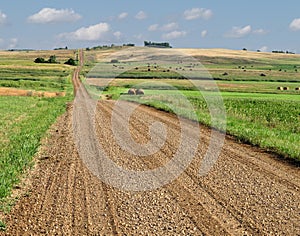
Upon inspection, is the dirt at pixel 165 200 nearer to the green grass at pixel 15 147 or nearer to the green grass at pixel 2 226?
the green grass at pixel 2 226

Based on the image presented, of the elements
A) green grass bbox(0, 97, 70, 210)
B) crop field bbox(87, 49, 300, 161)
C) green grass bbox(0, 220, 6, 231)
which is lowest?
crop field bbox(87, 49, 300, 161)

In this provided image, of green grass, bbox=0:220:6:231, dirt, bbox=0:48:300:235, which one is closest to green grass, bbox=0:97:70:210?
dirt, bbox=0:48:300:235

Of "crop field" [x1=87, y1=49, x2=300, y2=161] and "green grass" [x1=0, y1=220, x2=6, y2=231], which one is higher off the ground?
"green grass" [x1=0, y1=220, x2=6, y2=231]

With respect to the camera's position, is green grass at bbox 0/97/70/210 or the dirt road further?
green grass at bbox 0/97/70/210

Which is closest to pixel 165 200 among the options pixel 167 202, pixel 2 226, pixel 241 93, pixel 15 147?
pixel 167 202

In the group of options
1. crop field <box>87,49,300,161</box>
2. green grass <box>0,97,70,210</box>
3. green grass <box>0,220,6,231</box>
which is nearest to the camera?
green grass <box>0,220,6,231</box>

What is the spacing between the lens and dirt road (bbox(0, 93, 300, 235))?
310 inches

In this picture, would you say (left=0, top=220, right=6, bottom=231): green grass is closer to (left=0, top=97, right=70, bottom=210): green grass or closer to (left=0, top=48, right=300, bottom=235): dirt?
(left=0, top=48, right=300, bottom=235): dirt

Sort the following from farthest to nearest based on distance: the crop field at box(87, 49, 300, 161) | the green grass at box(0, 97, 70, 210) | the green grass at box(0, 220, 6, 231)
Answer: the crop field at box(87, 49, 300, 161) < the green grass at box(0, 97, 70, 210) < the green grass at box(0, 220, 6, 231)

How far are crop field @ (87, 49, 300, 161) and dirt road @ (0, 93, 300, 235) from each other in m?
3.24

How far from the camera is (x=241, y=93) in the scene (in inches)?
2387

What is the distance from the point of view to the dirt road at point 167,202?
7.86 m

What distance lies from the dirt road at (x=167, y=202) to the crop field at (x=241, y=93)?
10.6 ft

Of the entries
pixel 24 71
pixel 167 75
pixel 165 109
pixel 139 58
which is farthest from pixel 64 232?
pixel 139 58
